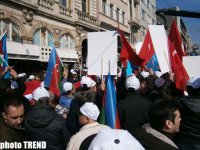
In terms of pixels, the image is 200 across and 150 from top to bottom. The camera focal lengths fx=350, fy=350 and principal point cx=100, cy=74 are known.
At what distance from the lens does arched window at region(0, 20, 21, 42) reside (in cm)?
1612

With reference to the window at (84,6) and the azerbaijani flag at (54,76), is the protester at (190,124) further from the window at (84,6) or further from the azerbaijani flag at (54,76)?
the window at (84,6)

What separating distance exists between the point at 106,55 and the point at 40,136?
7.67 ft

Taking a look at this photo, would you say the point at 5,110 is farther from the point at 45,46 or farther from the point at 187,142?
the point at 45,46

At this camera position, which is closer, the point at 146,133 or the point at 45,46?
the point at 146,133

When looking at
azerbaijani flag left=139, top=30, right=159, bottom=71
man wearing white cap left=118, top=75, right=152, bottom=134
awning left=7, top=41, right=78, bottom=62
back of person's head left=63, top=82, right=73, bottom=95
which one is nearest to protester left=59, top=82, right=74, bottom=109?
back of person's head left=63, top=82, right=73, bottom=95

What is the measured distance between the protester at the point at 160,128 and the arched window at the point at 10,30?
1406 centimetres

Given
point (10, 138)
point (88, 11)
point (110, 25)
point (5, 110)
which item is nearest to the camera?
point (10, 138)

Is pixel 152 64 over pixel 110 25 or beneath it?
beneath

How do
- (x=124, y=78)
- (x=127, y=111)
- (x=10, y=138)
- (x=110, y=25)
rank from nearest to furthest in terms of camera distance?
(x=10, y=138) → (x=127, y=111) → (x=124, y=78) → (x=110, y=25)

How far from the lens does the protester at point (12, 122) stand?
326 cm

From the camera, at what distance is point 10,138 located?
10.6 feet

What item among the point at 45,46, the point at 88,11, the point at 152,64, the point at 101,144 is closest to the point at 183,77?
the point at 152,64

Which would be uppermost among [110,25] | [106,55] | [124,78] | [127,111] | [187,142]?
[110,25]

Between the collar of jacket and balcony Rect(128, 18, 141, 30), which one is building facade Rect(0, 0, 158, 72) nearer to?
balcony Rect(128, 18, 141, 30)
